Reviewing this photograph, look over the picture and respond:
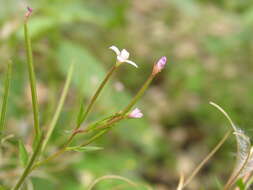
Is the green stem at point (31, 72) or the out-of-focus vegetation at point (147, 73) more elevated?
the green stem at point (31, 72)

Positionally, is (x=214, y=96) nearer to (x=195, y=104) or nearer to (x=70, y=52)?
(x=195, y=104)

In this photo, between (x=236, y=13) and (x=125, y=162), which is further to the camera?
(x=236, y=13)

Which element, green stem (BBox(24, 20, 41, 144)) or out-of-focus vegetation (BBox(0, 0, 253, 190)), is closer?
green stem (BBox(24, 20, 41, 144))

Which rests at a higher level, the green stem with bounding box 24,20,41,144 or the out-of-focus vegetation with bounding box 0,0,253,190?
the green stem with bounding box 24,20,41,144

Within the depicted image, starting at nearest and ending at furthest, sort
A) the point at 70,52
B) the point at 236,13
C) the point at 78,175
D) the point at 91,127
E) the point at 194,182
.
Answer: the point at 91,127
the point at 78,175
the point at 70,52
the point at 194,182
the point at 236,13

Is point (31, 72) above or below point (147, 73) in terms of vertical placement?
above

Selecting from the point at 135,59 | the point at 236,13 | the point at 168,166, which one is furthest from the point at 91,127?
the point at 236,13

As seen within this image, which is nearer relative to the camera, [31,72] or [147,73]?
[31,72]

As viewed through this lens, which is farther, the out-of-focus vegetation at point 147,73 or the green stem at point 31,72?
the out-of-focus vegetation at point 147,73
